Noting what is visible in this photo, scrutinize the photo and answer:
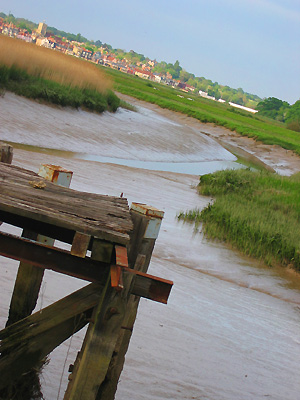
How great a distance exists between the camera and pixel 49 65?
74.1 ft

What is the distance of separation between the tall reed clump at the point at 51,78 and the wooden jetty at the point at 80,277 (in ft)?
52.5

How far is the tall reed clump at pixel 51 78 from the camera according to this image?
65.2 feet

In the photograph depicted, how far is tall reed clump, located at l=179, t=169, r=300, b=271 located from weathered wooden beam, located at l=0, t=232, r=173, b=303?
6.96 metres

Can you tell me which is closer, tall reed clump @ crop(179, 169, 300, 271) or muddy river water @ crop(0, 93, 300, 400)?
muddy river water @ crop(0, 93, 300, 400)

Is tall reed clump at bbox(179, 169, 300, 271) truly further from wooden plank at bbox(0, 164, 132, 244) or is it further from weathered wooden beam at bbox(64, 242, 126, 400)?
weathered wooden beam at bbox(64, 242, 126, 400)

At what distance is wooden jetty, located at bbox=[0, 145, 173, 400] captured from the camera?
3.28 m

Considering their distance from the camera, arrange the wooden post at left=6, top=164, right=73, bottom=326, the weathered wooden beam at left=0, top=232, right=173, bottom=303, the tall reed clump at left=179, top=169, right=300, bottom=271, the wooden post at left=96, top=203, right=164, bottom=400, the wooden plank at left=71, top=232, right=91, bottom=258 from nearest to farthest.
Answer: the wooden plank at left=71, top=232, right=91, bottom=258 → the weathered wooden beam at left=0, top=232, right=173, bottom=303 → the wooden post at left=96, top=203, right=164, bottom=400 → the wooden post at left=6, top=164, right=73, bottom=326 → the tall reed clump at left=179, top=169, right=300, bottom=271

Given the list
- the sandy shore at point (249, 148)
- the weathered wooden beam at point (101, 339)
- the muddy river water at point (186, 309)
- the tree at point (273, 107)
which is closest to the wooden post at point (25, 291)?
the muddy river water at point (186, 309)

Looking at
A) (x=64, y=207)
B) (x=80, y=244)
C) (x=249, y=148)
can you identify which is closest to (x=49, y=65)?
(x=249, y=148)

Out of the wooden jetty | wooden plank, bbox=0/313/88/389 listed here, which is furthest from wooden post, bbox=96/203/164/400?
wooden plank, bbox=0/313/88/389

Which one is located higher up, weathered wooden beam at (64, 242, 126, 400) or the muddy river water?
weathered wooden beam at (64, 242, 126, 400)

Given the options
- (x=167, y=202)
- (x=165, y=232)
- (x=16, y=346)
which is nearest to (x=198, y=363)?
(x=16, y=346)

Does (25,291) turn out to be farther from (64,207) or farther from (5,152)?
(5,152)

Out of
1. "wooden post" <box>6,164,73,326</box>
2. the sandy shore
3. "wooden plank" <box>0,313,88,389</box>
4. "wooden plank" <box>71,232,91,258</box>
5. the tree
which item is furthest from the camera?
the tree
